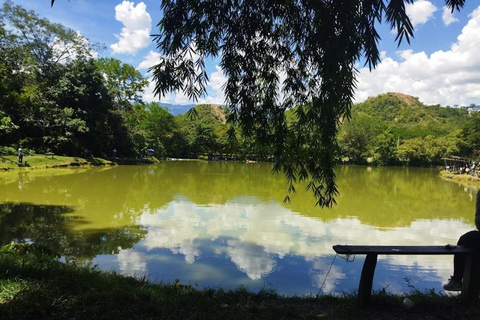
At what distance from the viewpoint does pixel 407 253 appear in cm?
239

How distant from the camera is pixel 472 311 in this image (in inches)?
93.8

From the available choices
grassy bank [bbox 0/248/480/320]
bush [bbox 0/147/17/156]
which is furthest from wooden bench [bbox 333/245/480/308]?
bush [bbox 0/147/17/156]

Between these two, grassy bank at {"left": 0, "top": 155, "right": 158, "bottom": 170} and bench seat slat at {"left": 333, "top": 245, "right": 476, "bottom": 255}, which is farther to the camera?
grassy bank at {"left": 0, "top": 155, "right": 158, "bottom": 170}

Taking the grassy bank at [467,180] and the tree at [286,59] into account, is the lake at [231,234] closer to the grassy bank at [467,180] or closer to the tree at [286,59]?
the tree at [286,59]

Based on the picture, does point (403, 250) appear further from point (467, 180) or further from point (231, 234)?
point (467, 180)

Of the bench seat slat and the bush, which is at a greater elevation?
the bench seat slat

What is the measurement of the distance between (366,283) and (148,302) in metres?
1.65

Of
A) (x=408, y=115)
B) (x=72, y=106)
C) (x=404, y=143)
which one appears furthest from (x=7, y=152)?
(x=408, y=115)

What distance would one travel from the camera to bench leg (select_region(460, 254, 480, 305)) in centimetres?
245

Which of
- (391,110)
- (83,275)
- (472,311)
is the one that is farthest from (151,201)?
(391,110)

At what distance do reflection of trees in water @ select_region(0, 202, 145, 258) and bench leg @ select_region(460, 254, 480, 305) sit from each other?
422 centimetres

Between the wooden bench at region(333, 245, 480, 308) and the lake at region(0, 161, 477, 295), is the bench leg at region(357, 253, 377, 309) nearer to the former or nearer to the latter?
Answer: the wooden bench at region(333, 245, 480, 308)

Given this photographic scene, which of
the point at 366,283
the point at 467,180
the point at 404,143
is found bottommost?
the point at 467,180

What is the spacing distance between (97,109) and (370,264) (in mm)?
24050
